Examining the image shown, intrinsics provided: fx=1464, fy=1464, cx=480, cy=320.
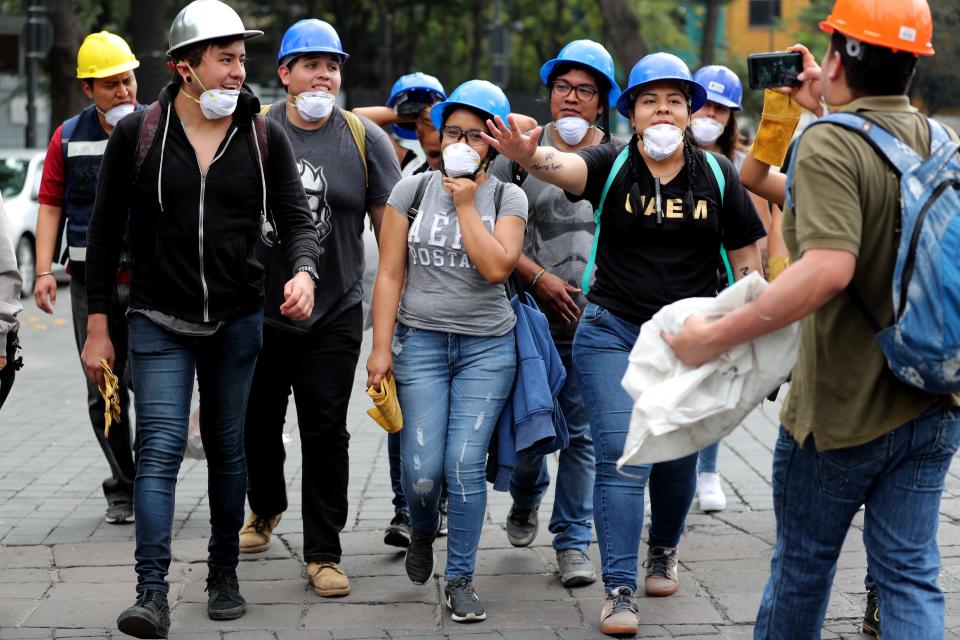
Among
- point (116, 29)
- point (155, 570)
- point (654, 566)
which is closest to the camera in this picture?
point (155, 570)

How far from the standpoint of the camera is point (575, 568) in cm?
553

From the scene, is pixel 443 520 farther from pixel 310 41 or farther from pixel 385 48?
pixel 385 48

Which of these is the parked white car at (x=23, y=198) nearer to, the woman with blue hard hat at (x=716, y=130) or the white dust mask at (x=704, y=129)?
the woman with blue hard hat at (x=716, y=130)

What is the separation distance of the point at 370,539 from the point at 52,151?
87.7 inches

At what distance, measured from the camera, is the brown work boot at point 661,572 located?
536 cm

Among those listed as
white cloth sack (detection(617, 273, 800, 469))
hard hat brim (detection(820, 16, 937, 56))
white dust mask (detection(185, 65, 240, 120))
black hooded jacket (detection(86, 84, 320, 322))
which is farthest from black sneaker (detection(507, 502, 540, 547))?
hard hat brim (detection(820, 16, 937, 56))

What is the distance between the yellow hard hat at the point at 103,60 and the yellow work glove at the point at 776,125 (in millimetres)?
3305

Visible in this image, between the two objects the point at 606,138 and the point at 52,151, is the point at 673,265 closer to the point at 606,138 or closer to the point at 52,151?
the point at 606,138

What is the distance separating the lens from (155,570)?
4.77m

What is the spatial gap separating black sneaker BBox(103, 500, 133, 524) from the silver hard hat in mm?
2444

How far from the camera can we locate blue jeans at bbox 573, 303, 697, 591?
16.4 ft

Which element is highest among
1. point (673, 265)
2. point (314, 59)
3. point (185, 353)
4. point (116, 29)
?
point (314, 59)

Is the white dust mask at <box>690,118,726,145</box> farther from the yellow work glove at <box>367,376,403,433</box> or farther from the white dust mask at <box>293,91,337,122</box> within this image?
the yellow work glove at <box>367,376,403,433</box>

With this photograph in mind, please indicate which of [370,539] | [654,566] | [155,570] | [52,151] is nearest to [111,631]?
[155,570]
